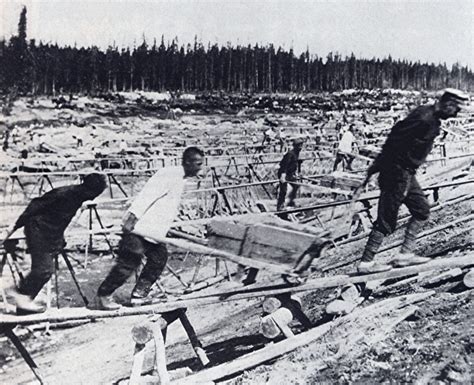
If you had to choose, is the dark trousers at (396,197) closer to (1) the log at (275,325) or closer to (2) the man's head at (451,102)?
(2) the man's head at (451,102)

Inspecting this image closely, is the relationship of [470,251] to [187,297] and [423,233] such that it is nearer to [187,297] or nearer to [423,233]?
[423,233]

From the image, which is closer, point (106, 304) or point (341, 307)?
point (106, 304)

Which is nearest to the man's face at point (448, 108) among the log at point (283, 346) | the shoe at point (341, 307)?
the log at point (283, 346)

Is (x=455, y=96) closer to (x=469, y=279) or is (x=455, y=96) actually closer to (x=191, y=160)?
(x=469, y=279)

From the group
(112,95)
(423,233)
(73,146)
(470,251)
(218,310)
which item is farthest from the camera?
(112,95)

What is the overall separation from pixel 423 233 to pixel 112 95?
2019 cm

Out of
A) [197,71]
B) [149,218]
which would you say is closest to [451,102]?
[149,218]

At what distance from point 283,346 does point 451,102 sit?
8.11 feet

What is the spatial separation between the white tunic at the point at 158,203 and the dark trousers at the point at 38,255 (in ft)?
3.35

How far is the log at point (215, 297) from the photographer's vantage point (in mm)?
4382

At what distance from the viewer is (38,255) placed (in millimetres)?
4992

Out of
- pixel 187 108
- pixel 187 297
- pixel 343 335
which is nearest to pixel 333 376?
pixel 343 335

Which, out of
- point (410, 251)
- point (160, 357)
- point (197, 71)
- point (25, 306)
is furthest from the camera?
point (197, 71)

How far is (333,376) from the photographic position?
3.95m
